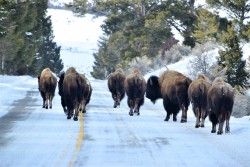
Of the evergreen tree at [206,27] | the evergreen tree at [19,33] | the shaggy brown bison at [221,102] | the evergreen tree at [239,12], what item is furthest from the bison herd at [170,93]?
the evergreen tree at [206,27]

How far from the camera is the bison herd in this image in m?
16.1

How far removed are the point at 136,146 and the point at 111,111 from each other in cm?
979

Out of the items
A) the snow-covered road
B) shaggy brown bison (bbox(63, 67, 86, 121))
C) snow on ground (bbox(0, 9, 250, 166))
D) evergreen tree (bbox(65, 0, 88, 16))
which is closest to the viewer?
Answer: the snow-covered road

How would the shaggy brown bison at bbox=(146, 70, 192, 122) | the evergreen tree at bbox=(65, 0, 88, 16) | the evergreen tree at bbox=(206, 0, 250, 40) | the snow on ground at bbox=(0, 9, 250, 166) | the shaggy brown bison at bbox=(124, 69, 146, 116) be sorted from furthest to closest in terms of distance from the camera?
the evergreen tree at bbox=(65, 0, 88, 16)
the evergreen tree at bbox=(206, 0, 250, 40)
the shaggy brown bison at bbox=(124, 69, 146, 116)
the shaggy brown bison at bbox=(146, 70, 192, 122)
the snow on ground at bbox=(0, 9, 250, 166)

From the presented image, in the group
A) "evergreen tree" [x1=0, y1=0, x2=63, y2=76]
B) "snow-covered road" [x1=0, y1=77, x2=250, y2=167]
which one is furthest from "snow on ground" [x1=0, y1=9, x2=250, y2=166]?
"evergreen tree" [x1=0, y1=0, x2=63, y2=76]

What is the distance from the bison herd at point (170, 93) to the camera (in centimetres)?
1611

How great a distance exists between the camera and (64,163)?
11203 mm

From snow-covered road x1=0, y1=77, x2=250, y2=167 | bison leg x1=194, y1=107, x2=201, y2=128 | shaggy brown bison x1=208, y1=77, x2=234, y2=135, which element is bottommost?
snow-covered road x1=0, y1=77, x2=250, y2=167

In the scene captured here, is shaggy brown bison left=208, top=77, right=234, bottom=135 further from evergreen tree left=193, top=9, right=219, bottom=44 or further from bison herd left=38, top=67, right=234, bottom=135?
evergreen tree left=193, top=9, right=219, bottom=44

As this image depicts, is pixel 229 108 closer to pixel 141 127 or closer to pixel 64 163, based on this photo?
pixel 141 127

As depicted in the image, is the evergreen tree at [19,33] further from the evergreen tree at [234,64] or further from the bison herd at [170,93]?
the bison herd at [170,93]

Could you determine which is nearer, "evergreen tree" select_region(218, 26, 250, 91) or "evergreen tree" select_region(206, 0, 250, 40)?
"evergreen tree" select_region(218, 26, 250, 91)

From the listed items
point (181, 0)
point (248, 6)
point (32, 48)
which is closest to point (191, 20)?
point (181, 0)

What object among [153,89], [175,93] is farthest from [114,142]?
[153,89]
